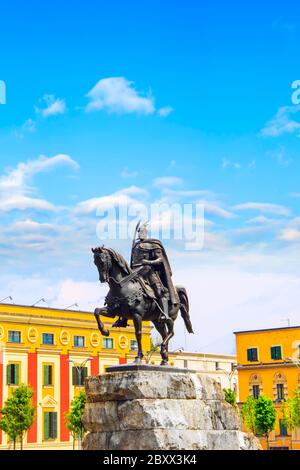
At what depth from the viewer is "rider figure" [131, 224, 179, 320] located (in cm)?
2427

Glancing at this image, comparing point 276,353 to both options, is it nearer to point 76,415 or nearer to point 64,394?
point 64,394

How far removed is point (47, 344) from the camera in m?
72.7

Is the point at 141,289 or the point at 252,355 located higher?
the point at 252,355

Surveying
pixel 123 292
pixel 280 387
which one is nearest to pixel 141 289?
pixel 123 292

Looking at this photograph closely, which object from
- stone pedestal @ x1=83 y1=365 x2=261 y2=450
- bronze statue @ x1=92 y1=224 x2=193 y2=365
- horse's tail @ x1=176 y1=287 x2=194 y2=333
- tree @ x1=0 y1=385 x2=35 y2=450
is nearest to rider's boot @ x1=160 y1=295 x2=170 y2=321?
bronze statue @ x1=92 y1=224 x2=193 y2=365

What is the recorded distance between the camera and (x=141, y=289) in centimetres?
2359

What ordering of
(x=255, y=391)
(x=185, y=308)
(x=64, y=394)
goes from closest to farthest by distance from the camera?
(x=185, y=308) < (x=64, y=394) < (x=255, y=391)

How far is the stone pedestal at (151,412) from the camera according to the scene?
21.2 m

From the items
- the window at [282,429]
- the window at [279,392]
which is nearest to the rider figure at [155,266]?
the window at [282,429]

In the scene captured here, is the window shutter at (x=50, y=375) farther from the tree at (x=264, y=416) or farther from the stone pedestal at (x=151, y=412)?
the stone pedestal at (x=151, y=412)

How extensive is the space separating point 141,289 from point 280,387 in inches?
2665

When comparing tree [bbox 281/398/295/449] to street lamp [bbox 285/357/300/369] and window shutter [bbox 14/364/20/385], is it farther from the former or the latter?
window shutter [bbox 14/364/20/385]

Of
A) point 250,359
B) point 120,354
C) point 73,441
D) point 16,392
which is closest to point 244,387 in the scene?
point 250,359
